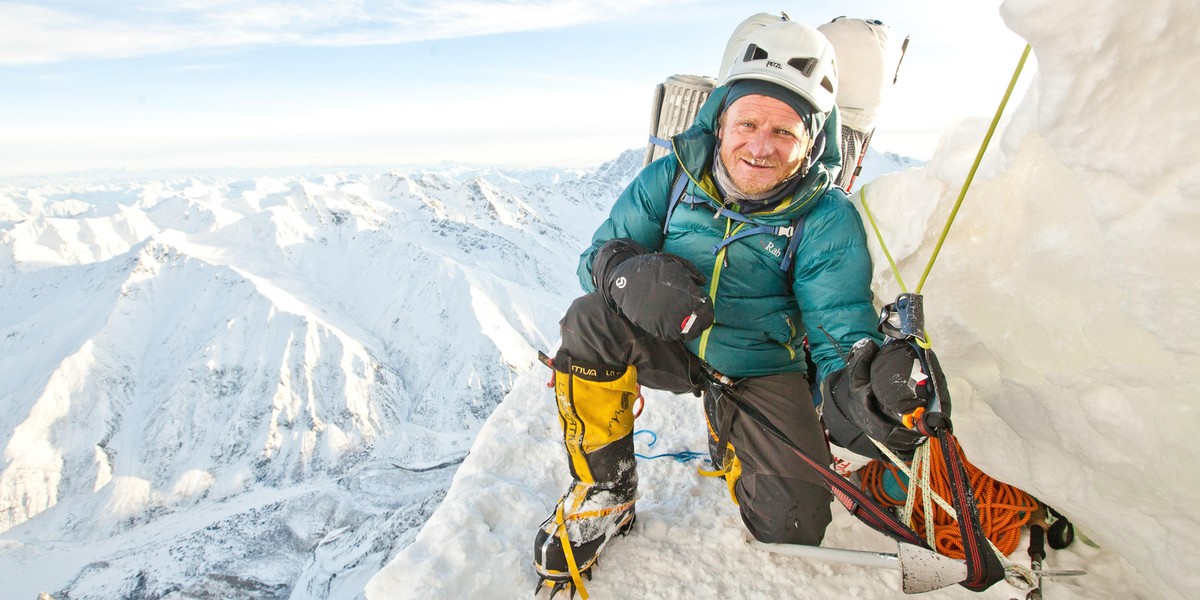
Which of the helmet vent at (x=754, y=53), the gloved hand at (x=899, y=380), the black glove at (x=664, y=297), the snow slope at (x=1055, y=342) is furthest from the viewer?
the helmet vent at (x=754, y=53)

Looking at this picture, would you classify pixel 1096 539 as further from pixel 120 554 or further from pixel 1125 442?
pixel 120 554

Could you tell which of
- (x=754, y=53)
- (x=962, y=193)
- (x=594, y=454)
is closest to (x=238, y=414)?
(x=594, y=454)

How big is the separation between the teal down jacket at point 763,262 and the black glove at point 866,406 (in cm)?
30

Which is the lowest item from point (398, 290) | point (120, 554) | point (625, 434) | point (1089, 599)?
point (120, 554)

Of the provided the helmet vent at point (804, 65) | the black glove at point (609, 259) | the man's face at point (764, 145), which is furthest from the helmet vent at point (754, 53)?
the black glove at point (609, 259)

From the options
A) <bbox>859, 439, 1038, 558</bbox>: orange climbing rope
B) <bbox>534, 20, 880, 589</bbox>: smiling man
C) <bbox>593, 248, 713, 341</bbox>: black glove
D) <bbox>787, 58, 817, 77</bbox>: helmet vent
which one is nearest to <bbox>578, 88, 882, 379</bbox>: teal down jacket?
<bbox>534, 20, 880, 589</bbox>: smiling man

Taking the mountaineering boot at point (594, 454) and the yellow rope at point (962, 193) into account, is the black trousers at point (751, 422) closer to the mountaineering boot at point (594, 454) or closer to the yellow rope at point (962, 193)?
the mountaineering boot at point (594, 454)

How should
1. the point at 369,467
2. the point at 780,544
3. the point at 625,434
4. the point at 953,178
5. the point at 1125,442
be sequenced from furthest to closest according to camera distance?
the point at 369,467 < the point at 625,434 < the point at 780,544 < the point at 953,178 < the point at 1125,442

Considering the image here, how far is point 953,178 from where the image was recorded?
2611 millimetres

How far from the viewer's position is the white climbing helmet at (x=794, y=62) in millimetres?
3059

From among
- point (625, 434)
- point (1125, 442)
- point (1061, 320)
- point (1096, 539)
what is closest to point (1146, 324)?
point (1061, 320)

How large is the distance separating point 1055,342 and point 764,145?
1586mm

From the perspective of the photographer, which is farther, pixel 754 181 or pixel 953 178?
pixel 754 181

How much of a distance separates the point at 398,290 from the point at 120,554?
96090mm
